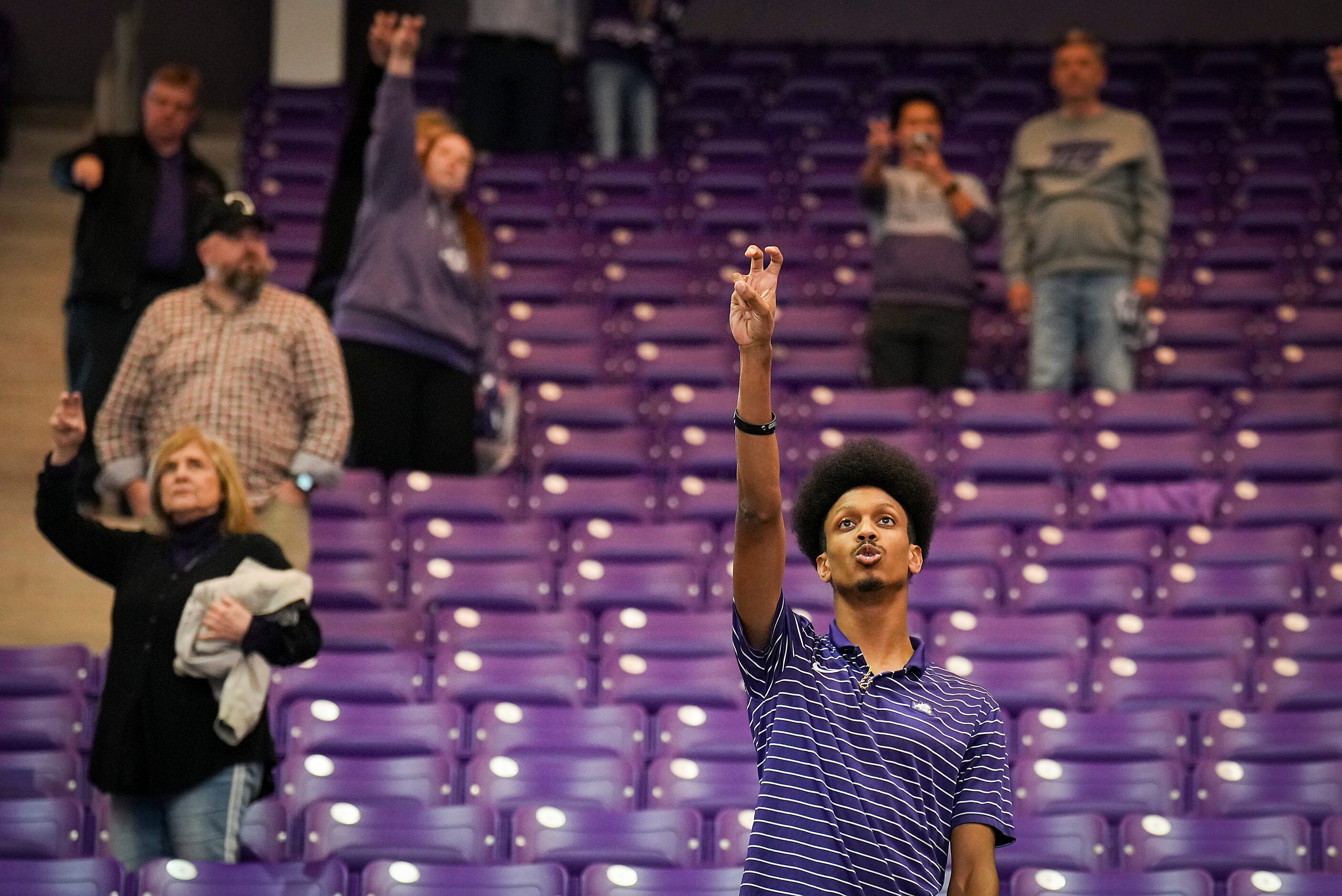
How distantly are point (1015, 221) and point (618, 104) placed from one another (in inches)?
96.7

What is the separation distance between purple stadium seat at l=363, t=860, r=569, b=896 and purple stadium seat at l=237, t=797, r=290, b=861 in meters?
0.45

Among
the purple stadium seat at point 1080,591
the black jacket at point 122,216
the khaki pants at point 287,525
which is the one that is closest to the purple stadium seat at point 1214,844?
the purple stadium seat at point 1080,591

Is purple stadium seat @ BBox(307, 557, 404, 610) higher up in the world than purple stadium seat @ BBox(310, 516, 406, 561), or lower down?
lower down

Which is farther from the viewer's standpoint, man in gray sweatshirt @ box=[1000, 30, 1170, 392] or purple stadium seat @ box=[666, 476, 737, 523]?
man in gray sweatshirt @ box=[1000, 30, 1170, 392]

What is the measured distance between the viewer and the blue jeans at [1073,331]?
651cm

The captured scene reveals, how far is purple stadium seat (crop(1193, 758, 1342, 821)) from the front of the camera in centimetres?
444

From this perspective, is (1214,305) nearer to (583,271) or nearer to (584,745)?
(583,271)

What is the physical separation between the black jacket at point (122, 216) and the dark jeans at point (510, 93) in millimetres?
2305

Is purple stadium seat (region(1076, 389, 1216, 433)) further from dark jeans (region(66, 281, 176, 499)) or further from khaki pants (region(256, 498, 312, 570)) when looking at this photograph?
dark jeans (region(66, 281, 176, 499))

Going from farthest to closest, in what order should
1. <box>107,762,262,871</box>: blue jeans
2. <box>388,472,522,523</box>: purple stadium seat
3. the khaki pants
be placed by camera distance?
<box>388,472,522,523</box>: purple stadium seat
the khaki pants
<box>107,762,262,871</box>: blue jeans

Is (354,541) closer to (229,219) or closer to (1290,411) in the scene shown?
(229,219)

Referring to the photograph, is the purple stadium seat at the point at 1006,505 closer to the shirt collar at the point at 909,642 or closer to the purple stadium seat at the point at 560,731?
the purple stadium seat at the point at 560,731

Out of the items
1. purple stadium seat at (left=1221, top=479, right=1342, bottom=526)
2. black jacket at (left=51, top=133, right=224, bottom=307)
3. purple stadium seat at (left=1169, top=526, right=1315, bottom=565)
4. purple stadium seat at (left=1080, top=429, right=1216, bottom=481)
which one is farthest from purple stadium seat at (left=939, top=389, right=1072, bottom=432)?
black jacket at (left=51, top=133, right=224, bottom=307)

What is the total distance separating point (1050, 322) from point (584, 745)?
273cm
